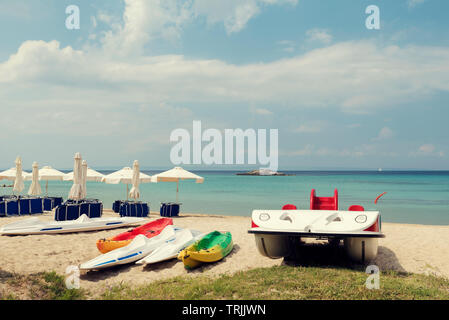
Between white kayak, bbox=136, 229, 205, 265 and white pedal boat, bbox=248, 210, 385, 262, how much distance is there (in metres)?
2.38

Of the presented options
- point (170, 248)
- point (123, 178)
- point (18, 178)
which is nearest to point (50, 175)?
point (18, 178)

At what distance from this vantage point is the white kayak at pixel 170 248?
29.3ft

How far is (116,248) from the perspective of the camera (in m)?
10.2

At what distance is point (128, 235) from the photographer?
11.5m

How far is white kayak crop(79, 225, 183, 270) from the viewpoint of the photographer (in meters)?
8.61

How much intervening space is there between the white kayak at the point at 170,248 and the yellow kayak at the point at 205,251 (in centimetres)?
49

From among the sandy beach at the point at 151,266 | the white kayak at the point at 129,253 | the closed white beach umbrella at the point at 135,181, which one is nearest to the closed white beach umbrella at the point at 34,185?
the closed white beach umbrella at the point at 135,181

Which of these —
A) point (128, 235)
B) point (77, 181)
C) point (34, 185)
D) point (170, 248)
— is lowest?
point (128, 235)

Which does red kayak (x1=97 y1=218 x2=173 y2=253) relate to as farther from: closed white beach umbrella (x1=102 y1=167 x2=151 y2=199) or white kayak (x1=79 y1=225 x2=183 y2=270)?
closed white beach umbrella (x1=102 y1=167 x2=151 y2=199)

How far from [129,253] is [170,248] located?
104 cm
